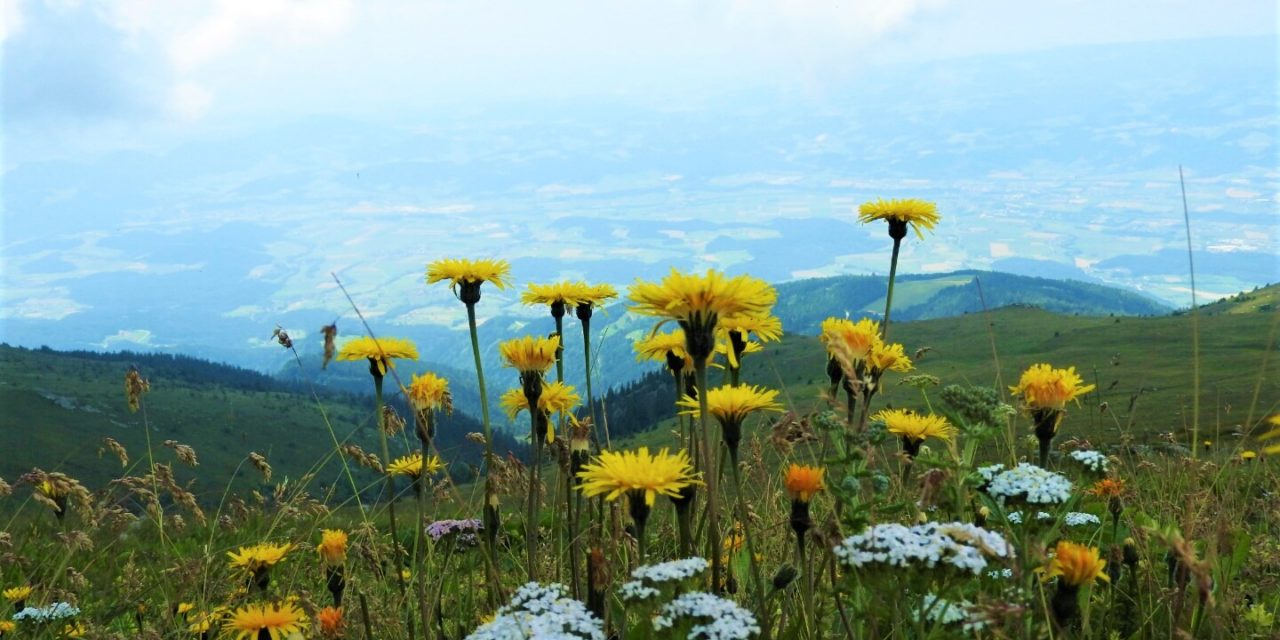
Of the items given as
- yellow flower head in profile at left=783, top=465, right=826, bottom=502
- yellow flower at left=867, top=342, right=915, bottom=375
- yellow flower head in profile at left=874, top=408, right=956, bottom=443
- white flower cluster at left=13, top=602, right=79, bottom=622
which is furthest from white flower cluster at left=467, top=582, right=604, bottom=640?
white flower cluster at left=13, top=602, right=79, bottom=622

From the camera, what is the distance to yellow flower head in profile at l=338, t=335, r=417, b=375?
464 centimetres

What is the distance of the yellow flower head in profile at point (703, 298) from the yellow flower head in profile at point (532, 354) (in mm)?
1283

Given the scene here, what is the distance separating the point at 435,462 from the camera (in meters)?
5.10

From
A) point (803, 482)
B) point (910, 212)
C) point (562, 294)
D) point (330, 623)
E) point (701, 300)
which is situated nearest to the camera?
point (701, 300)

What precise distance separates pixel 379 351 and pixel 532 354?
2.56ft

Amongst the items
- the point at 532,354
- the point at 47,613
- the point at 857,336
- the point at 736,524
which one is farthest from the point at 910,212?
the point at 47,613

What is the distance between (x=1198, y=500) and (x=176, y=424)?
198 meters

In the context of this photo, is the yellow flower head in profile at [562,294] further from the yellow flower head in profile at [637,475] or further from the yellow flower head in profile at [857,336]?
the yellow flower head in profile at [637,475]

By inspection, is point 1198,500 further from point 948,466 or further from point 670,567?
point 670,567

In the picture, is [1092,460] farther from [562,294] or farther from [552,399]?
[562,294]

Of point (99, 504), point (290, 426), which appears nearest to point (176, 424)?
point (290, 426)

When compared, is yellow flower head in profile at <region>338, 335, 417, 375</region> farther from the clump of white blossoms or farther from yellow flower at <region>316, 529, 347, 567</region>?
the clump of white blossoms

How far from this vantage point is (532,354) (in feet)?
14.9

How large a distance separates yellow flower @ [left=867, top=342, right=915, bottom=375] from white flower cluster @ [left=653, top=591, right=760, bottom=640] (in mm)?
1898
